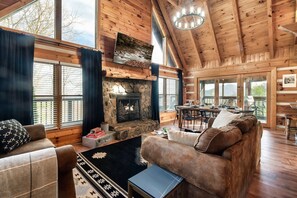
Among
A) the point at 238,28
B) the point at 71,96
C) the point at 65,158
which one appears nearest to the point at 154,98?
the point at 71,96

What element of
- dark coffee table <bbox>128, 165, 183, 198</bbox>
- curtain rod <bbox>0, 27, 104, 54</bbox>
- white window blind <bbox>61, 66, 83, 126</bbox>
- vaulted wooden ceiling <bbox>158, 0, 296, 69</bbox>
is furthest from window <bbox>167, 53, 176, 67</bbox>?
dark coffee table <bbox>128, 165, 183, 198</bbox>

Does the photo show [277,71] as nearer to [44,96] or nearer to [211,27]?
[211,27]

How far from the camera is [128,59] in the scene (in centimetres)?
484

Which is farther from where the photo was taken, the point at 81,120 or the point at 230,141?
the point at 81,120

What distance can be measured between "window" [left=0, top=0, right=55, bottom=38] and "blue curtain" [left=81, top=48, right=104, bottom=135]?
0.90 m

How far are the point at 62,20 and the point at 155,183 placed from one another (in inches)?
169

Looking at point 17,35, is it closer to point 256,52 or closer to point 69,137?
point 69,137

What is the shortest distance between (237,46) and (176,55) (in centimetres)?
253

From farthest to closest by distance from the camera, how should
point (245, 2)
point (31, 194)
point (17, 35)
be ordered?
point (245, 2) → point (17, 35) → point (31, 194)

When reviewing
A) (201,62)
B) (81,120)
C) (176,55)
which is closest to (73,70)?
(81,120)

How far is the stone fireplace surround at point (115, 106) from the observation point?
425 cm

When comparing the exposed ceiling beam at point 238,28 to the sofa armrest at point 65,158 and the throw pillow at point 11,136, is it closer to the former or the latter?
the sofa armrest at point 65,158

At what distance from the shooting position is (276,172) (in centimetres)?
240

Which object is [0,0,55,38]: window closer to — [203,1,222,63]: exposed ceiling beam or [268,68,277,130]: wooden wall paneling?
[203,1,222,63]: exposed ceiling beam
